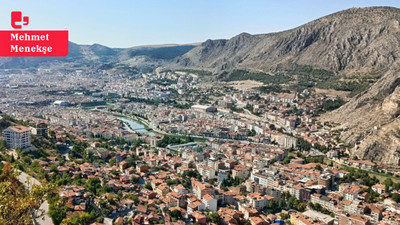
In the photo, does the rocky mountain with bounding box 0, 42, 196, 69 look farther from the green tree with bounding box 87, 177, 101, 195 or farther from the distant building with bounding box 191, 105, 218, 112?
the green tree with bounding box 87, 177, 101, 195

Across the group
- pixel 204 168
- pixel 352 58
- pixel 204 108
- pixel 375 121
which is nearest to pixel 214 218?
pixel 204 168

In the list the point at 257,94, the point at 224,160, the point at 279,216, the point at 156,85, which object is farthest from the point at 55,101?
the point at 279,216

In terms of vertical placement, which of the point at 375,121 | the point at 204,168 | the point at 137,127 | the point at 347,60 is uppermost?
the point at 347,60


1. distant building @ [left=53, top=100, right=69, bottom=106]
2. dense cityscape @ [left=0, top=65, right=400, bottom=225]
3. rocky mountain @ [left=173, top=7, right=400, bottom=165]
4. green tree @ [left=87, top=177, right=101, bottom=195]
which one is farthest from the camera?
distant building @ [left=53, top=100, right=69, bottom=106]

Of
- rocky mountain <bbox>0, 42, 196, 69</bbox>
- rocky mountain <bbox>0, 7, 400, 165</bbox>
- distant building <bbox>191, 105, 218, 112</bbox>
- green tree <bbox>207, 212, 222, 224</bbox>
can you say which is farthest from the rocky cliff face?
rocky mountain <bbox>0, 42, 196, 69</bbox>

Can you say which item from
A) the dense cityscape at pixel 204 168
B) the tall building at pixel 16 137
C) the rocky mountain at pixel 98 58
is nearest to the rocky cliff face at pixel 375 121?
the dense cityscape at pixel 204 168

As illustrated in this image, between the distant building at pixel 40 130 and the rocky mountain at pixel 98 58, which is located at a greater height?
the rocky mountain at pixel 98 58

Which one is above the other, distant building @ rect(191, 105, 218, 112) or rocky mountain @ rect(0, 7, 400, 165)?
rocky mountain @ rect(0, 7, 400, 165)

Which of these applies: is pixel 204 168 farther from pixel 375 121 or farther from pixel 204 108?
pixel 204 108

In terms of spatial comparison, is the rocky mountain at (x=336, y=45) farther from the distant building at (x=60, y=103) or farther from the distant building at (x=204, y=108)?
the distant building at (x=60, y=103)
